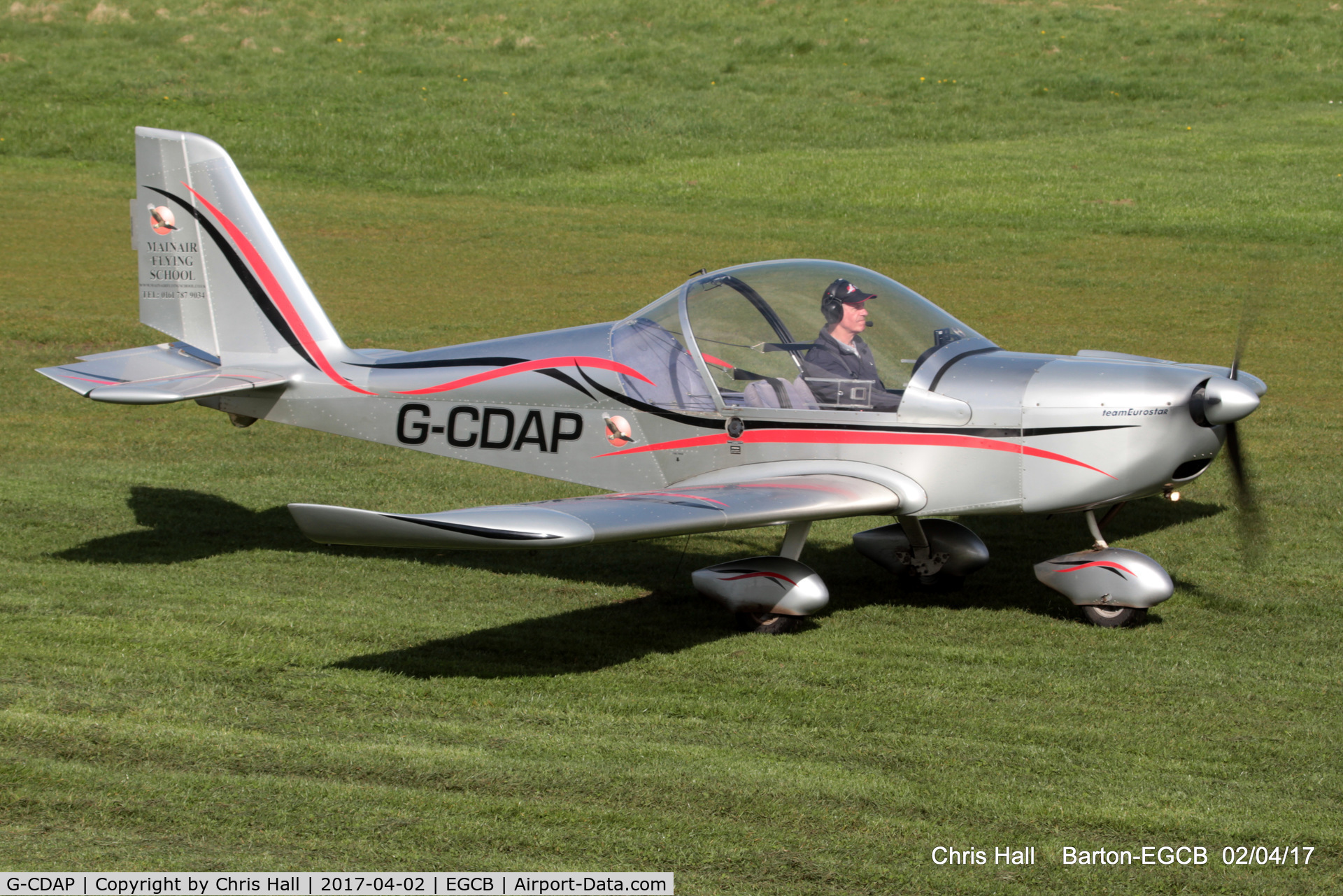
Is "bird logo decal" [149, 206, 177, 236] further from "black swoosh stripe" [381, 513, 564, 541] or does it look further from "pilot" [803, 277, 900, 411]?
"pilot" [803, 277, 900, 411]

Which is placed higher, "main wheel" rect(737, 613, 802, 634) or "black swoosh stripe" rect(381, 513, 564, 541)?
"black swoosh stripe" rect(381, 513, 564, 541)

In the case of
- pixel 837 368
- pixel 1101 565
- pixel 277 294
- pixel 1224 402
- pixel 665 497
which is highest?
pixel 277 294

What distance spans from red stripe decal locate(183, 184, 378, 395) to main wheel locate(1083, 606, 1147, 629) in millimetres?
5390

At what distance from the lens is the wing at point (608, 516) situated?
5.95 meters

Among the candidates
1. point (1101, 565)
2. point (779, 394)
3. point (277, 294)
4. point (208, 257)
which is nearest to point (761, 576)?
point (779, 394)

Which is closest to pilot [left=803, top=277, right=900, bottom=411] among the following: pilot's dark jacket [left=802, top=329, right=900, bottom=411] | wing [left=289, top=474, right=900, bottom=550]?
pilot's dark jacket [left=802, top=329, right=900, bottom=411]

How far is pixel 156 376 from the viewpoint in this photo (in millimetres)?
9508

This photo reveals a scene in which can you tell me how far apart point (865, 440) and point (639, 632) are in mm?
1859

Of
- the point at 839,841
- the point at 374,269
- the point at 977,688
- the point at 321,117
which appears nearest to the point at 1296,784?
the point at 977,688

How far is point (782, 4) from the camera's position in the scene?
4384cm

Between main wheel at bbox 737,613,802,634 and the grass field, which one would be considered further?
main wheel at bbox 737,613,802,634

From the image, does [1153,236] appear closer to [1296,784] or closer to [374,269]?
[374,269]

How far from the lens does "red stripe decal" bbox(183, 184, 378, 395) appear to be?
9547 millimetres

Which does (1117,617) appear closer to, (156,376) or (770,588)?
(770,588)
